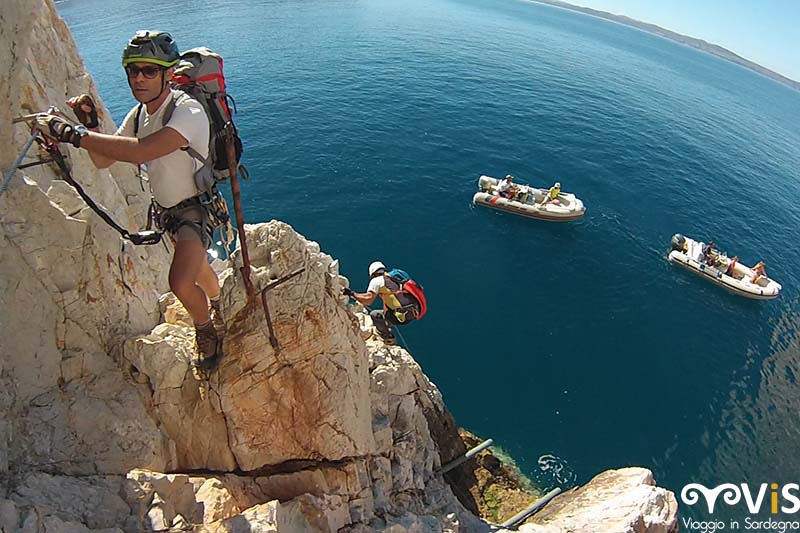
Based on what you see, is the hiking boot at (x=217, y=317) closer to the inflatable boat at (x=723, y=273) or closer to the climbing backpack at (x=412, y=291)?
the climbing backpack at (x=412, y=291)

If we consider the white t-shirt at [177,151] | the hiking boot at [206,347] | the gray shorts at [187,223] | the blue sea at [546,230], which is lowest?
the blue sea at [546,230]

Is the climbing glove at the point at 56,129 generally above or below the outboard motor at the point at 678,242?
above

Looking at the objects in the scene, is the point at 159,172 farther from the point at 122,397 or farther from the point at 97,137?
the point at 122,397

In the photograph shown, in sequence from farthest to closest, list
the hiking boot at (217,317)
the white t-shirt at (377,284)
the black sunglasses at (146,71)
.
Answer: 1. the white t-shirt at (377,284)
2. the hiking boot at (217,317)
3. the black sunglasses at (146,71)

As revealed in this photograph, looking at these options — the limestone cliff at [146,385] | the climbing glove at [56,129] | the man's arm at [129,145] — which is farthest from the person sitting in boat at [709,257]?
the climbing glove at [56,129]

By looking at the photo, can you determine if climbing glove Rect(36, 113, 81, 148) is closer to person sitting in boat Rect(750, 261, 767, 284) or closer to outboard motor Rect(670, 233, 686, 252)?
outboard motor Rect(670, 233, 686, 252)

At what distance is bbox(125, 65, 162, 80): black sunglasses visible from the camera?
16.3 feet

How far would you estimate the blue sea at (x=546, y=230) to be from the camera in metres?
21.2

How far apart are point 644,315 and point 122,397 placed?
2789cm

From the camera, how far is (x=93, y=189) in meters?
8.98

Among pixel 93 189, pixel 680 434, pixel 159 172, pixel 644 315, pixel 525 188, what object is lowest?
pixel 680 434

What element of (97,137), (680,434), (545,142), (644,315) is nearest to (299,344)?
(97,137)

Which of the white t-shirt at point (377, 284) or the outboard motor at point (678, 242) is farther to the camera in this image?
the outboard motor at point (678, 242)

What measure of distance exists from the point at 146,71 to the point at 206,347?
4273mm
